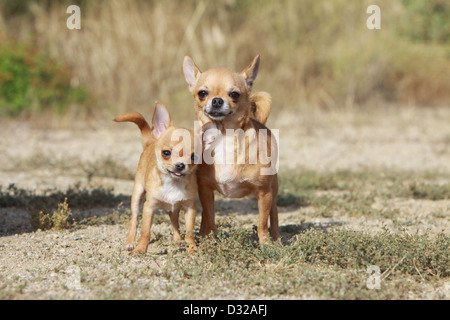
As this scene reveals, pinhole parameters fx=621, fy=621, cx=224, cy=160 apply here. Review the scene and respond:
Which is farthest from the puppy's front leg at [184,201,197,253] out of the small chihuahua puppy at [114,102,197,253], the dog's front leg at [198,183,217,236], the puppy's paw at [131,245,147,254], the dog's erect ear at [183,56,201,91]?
the dog's erect ear at [183,56,201,91]

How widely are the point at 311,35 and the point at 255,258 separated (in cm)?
1010

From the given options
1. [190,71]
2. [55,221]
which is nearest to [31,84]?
[55,221]

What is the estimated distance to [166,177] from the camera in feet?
14.3

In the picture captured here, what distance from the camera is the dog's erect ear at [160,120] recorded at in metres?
4.48

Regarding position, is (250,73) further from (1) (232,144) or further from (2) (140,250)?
(2) (140,250)

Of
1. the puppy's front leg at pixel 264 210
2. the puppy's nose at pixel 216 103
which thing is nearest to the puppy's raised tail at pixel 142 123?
the puppy's nose at pixel 216 103

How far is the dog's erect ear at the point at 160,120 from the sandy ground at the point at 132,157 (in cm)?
94

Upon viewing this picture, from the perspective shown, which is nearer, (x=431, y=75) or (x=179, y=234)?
(x=179, y=234)

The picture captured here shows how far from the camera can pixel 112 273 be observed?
4.09 metres

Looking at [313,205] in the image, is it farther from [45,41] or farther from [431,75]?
[431,75]

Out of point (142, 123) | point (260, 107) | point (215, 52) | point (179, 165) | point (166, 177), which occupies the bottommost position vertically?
point (166, 177)

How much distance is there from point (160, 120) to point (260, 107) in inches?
33.1
